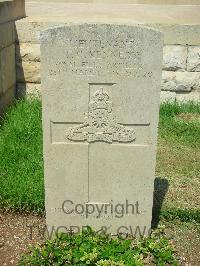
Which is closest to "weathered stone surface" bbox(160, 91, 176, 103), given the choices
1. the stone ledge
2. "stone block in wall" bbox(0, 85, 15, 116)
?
"stone block in wall" bbox(0, 85, 15, 116)

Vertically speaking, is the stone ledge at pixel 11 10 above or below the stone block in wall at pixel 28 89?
above

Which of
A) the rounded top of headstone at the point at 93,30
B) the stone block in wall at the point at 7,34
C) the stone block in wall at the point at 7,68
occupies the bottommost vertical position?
the stone block in wall at the point at 7,68

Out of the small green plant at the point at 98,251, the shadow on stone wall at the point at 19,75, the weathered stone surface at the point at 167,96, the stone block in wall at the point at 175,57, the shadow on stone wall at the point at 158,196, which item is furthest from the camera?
the weathered stone surface at the point at 167,96

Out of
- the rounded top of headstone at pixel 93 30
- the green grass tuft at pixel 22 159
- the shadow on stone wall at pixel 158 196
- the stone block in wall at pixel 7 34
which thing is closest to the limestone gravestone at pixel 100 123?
the rounded top of headstone at pixel 93 30

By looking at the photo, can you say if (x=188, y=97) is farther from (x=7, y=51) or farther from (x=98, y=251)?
(x=98, y=251)

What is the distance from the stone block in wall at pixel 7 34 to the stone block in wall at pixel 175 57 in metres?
2.00

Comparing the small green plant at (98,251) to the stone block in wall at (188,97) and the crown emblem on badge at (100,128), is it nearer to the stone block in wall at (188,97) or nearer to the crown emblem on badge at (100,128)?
the crown emblem on badge at (100,128)

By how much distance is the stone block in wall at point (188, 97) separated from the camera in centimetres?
612

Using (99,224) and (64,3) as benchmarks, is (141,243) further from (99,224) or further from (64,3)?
(64,3)

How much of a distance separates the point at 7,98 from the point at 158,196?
107 inches

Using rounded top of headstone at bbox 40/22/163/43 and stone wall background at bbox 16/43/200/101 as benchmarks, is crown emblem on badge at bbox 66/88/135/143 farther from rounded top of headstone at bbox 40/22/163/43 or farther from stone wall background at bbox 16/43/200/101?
stone wall background at bbox 16/43/200/101

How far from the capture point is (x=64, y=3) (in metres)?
7.45

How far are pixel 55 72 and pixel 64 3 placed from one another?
503 cm

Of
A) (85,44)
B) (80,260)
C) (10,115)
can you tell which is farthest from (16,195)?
(10,115)
